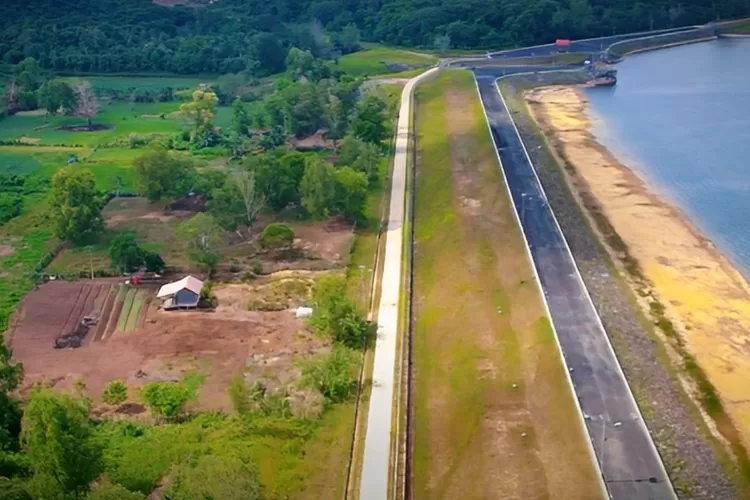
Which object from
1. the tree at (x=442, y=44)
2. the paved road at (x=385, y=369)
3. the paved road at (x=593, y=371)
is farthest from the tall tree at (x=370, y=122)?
the tree at (x=442, y=44)

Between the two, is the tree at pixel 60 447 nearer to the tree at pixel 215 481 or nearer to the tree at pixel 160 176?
the tree at pixel 215 481

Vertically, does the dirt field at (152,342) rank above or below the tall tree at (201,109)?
below

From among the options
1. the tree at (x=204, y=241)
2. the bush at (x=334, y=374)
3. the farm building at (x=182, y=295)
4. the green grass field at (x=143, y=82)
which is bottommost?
the bush at (x=334, y=374)

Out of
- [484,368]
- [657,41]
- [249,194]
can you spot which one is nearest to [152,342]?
[484,368]

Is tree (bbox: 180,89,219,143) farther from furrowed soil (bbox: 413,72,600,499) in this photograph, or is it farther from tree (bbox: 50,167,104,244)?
furrowed soil (bbox: 413,72,600,499)

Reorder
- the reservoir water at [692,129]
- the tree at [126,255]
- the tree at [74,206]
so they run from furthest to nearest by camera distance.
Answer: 1. the reservoir water at [692,129]
2. the tree at [74,206]
3. the tree at [126,255]

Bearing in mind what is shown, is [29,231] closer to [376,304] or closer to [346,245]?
[346,245]

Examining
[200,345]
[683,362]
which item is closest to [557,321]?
→ [683,362]
